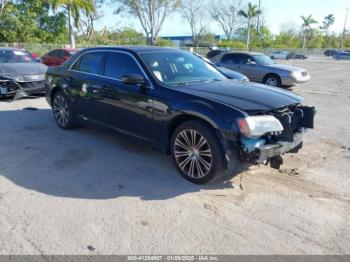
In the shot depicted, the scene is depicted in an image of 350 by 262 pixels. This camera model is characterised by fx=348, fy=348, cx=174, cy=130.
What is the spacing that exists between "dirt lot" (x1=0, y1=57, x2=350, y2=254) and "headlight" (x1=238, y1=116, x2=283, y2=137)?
756mm

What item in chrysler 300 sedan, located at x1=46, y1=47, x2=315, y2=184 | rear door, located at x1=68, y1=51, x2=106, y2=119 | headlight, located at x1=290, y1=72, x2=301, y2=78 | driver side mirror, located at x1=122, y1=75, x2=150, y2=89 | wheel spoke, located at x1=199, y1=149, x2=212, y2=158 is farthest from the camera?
headlight, located at x1=290, y1=72, x2=301, y2=78

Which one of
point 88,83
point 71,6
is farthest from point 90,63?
point 71,6

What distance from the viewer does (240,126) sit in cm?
384

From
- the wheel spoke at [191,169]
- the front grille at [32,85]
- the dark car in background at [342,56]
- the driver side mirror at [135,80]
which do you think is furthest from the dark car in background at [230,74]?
the dark car in background at [342,56]

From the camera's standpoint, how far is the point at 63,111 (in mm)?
6688

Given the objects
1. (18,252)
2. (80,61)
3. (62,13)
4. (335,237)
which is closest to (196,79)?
(80,61)

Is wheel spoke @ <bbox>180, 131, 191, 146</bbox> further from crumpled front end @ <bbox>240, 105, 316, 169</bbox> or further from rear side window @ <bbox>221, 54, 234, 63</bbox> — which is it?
rear side window @ <bbox>221, 54, 234, 63</bbox>

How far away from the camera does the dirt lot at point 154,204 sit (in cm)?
314

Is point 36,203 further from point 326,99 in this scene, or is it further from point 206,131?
point 326,99

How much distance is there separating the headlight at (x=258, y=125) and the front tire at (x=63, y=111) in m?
3.68

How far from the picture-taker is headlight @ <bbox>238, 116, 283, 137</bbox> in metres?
3.84

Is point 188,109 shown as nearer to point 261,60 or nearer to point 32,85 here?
point 32,85

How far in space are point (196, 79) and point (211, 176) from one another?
162 centimetres

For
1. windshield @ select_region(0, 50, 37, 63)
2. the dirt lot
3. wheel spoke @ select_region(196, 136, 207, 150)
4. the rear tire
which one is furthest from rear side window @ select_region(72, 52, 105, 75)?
the rear tire
